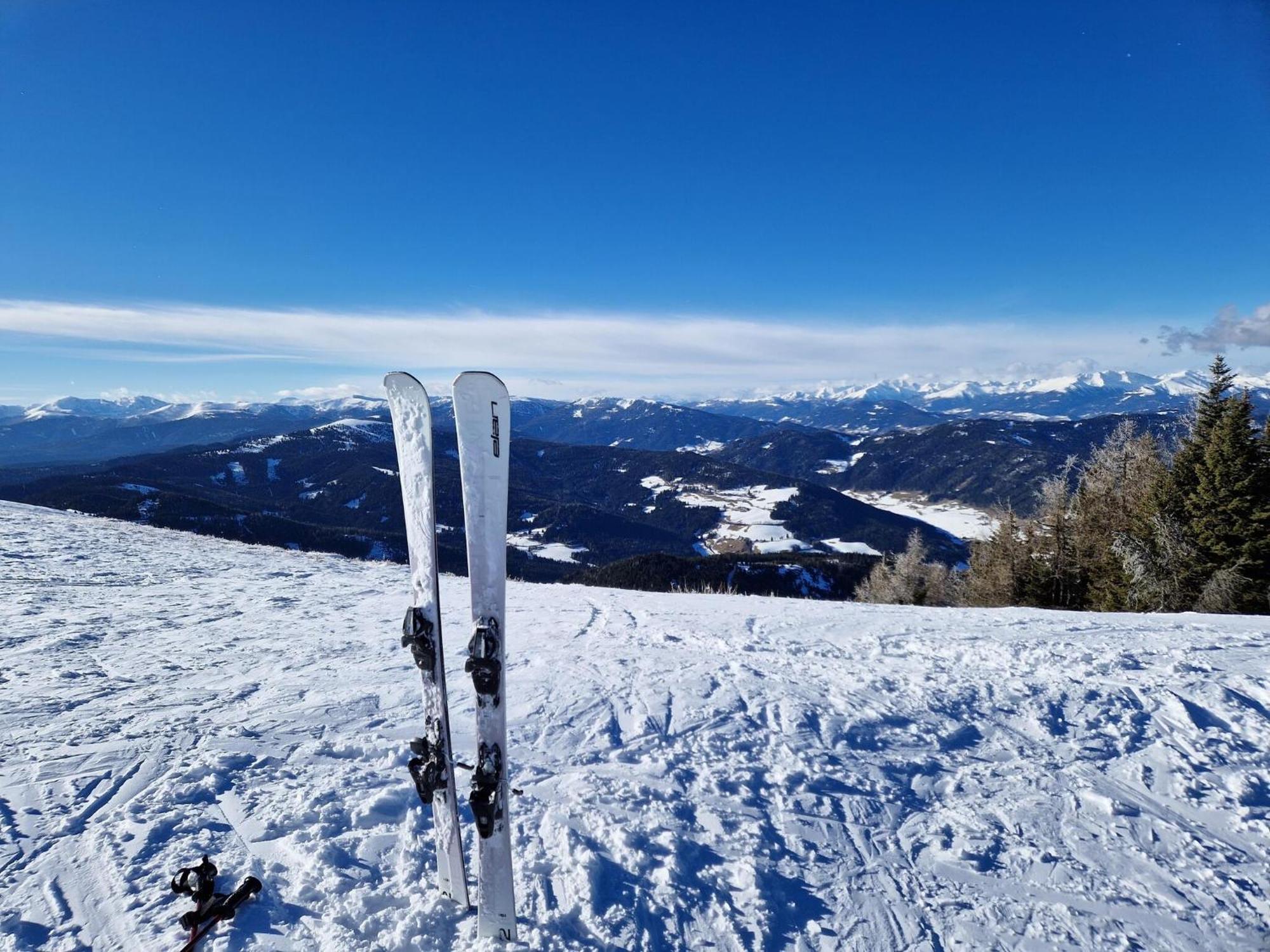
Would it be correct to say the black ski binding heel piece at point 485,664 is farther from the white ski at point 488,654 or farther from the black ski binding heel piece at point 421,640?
the black ski binding heel piece at point 421,640

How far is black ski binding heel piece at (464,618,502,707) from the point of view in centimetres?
373

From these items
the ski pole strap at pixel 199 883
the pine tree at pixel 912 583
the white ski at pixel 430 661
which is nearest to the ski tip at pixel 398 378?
the white ski at pixel 430 661

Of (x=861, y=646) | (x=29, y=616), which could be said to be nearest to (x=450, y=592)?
(x=29, y=616)

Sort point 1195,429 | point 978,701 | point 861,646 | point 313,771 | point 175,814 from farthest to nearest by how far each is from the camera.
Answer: point 1195,429 → point 861,646 → point 978,701 → point 313,771 → point 175,814

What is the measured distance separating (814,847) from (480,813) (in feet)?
10.00

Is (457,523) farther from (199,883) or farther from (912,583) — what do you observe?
(199,883)

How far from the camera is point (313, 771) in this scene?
5414 mm

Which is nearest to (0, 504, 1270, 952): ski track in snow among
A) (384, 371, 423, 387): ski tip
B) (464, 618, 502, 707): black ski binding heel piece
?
(464, 618, 502, 707): black ski binding heel piece

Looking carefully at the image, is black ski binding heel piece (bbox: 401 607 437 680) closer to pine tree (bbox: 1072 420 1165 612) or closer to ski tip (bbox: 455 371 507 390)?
ski tip (bbox: 455 371 507 390)

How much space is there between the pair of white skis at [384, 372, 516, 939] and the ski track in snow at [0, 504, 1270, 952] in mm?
393

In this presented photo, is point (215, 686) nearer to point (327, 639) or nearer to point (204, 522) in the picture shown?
point (327, 639)

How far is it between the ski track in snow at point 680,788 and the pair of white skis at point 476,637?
39 cm

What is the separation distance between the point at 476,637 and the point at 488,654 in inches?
6.0

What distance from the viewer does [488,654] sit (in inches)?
149
